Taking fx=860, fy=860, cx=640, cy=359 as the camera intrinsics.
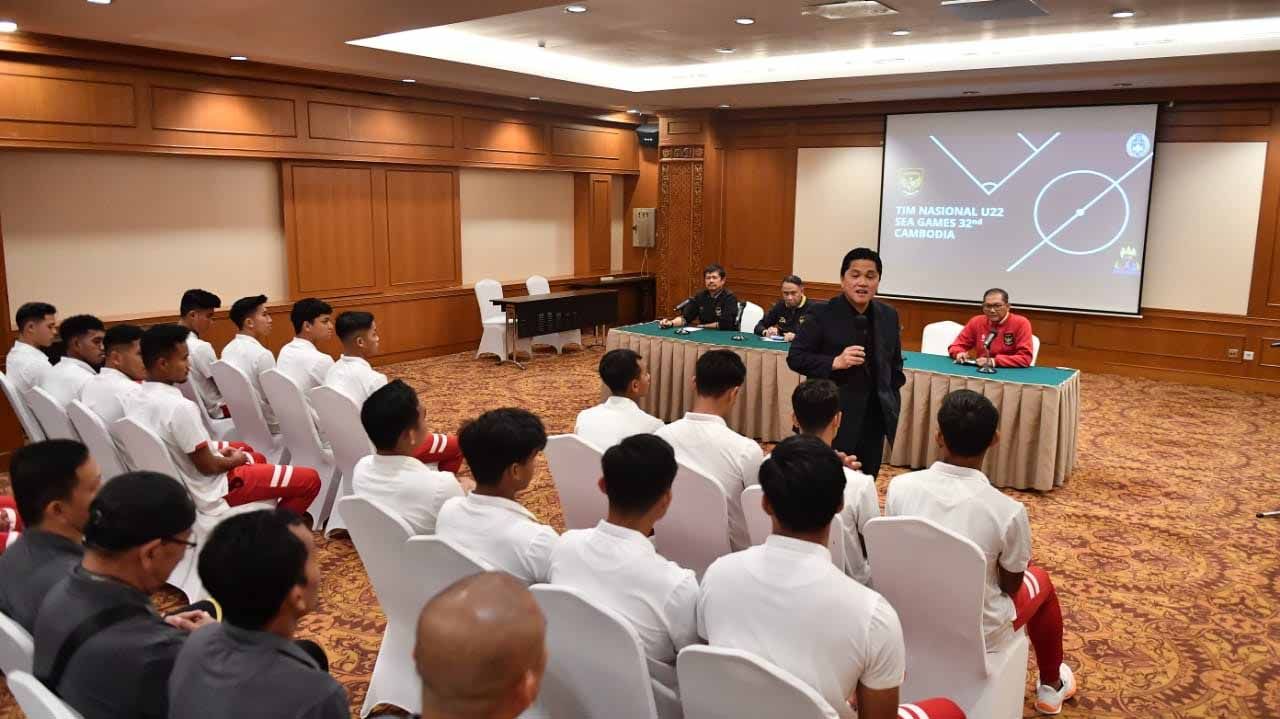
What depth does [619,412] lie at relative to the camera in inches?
146

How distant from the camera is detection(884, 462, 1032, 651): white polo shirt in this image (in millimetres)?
2510

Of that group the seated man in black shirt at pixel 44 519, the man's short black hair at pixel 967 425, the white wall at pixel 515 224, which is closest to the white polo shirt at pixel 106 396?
the seated man in black shirt at pixel 44 519

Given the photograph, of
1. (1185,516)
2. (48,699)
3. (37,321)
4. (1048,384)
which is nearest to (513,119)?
(37,321)

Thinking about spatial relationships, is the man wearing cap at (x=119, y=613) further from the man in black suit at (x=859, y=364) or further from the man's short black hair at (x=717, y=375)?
the man in black suit at (x=859, y=364)

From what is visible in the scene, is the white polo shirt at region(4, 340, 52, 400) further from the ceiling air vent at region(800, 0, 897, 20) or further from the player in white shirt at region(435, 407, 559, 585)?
the ceiling air vent at region(800, 0, 897, 20)

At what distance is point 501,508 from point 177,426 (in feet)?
6.52

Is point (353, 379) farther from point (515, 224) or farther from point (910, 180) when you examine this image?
point (910, 180)

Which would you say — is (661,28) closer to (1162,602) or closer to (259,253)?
(259,253)

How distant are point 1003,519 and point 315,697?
191cm

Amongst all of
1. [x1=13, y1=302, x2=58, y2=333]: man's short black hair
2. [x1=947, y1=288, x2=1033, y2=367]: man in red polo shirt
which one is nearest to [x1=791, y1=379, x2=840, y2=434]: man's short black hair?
[x1=947, y1=288, x2=1033, y2=367]: man in red polo shirt

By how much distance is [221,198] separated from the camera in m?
8.27

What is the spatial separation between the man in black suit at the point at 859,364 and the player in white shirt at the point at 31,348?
402cm

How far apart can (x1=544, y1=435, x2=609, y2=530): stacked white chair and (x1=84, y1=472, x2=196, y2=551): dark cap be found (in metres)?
1.52

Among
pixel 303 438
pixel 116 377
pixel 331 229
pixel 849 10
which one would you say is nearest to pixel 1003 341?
pixel 849 10
